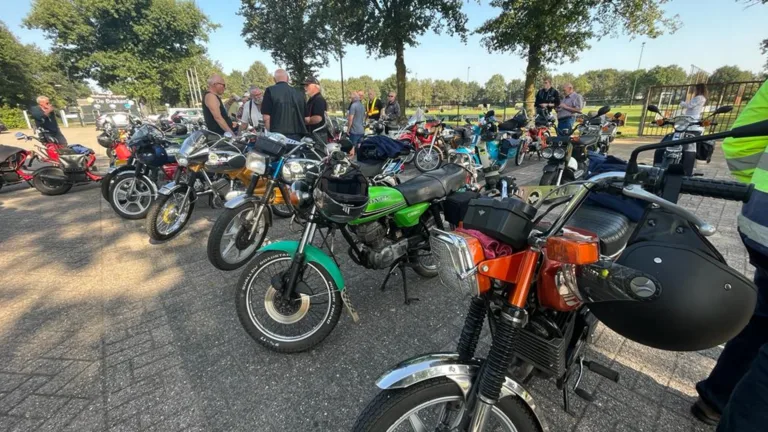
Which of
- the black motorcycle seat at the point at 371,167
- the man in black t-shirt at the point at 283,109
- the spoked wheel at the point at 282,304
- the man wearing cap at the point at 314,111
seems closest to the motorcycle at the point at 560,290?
the spoked wheel at the point at 282,304

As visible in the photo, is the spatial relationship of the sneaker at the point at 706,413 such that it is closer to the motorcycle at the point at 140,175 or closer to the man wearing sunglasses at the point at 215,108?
the motorcycle at the point at 140,175

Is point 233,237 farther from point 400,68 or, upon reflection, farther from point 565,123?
point 400,68

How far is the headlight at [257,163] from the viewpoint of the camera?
3.11 meters

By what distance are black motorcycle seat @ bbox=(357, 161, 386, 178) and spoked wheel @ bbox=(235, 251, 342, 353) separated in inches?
51.1

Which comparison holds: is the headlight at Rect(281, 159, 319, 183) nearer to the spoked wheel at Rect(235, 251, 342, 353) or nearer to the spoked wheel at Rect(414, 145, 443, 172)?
the spoked wheel at Rect(235, 251, 342, 353)

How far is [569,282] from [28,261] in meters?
5.16

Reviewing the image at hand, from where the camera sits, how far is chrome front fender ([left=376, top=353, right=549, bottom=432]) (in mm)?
1119

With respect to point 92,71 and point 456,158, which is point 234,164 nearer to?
point 456,158

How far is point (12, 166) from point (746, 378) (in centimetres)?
971

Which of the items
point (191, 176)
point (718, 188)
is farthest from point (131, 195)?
point (718, 188)

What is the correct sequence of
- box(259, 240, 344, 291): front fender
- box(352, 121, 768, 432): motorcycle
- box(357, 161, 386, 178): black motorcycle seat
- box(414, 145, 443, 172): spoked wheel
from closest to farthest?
1. box(352, 121, 768, 432): motorcycle
2. box(259, 240, 344, 291): front fender
3. box(357, 161, 386, 178): black motorcycle seat
4. box(414, 145, 443, 172): spoked wheel

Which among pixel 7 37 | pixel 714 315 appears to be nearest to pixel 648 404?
pixel 714 315

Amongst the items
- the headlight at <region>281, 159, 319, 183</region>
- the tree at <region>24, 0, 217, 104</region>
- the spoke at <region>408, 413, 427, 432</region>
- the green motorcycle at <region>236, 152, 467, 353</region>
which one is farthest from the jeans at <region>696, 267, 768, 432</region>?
the tree at <region>24, 0, 217, 104</region>

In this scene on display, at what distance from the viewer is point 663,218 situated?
3.48 feet
